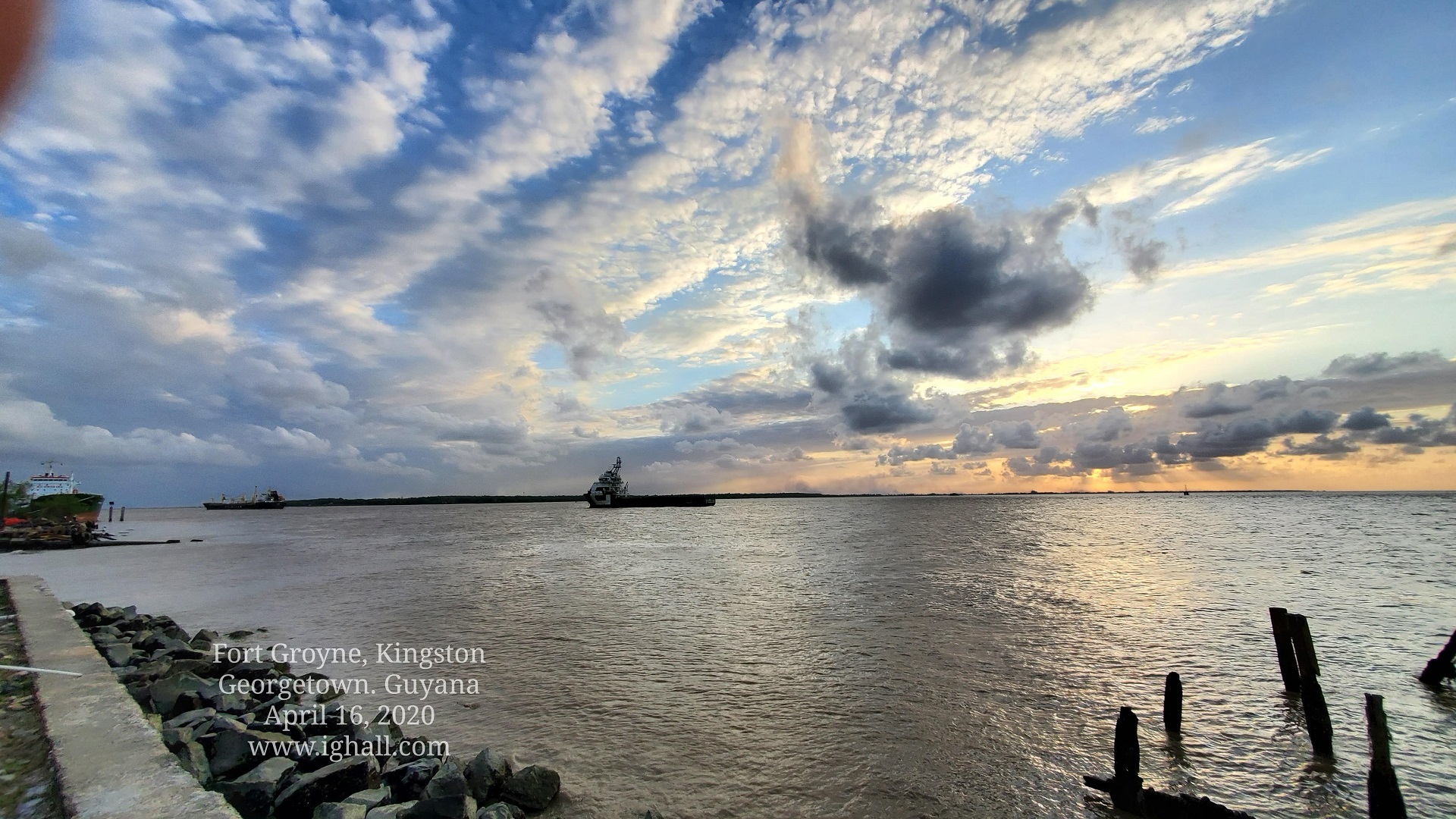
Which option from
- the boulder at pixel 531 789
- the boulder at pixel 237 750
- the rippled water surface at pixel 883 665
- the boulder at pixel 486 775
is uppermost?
the boulder at pixel 237 750

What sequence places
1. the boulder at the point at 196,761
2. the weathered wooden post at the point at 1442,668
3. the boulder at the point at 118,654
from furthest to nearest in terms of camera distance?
1. the weathered wooden post at the point at 1442,668
2. the boulder at the point at 118,654
3. the boulder at the point at 196,761

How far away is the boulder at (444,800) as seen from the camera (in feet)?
21.3

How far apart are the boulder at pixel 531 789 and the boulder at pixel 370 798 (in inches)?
68.0

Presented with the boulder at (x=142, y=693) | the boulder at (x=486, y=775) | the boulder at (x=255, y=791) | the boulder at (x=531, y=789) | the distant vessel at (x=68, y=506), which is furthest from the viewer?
the distant vessel at (x=68, y=506)

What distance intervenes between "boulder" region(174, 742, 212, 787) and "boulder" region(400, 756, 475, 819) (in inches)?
91.5

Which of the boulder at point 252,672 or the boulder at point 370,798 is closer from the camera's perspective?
the boulder at point 370,798

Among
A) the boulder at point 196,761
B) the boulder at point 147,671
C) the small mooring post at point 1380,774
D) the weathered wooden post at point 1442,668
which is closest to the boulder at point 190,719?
the boulder at point 196,761

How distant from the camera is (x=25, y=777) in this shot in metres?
5.76

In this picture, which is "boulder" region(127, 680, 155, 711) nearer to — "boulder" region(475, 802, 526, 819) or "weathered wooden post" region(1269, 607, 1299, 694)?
"boulder" region(475, 802, 526, 819)

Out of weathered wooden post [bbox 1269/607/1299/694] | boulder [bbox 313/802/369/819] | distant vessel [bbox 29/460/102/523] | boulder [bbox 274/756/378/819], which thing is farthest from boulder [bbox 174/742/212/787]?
distant vessel [bbox 29/460/102/523]

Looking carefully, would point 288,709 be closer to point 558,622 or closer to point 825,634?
point 558,622

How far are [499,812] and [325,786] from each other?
1.91 meters

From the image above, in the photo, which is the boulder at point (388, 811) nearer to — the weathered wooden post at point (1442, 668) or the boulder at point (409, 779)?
the boulder at point (409, 779)

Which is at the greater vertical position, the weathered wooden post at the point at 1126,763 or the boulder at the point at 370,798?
the boulder at the point at 370,798
